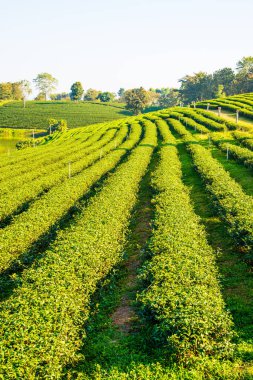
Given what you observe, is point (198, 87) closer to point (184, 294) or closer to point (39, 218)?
point (39, 218)

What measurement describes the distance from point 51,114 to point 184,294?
15324 cm

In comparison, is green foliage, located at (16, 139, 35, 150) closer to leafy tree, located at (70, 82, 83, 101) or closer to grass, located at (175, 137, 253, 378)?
grass, located at (175, 137, 253, 378)

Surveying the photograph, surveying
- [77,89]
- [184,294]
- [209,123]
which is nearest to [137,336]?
[184,294]

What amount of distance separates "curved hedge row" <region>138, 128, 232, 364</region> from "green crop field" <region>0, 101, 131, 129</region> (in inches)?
4980

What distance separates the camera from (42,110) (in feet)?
542

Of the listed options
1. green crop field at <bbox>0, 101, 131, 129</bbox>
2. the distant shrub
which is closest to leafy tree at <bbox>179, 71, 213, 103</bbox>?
green crop field at <bbox>0, 101, 131, 129</bbox>

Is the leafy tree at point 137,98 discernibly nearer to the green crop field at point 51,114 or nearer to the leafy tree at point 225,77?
the green crop field at point 51,114

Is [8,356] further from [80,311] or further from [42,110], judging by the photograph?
[42,110]

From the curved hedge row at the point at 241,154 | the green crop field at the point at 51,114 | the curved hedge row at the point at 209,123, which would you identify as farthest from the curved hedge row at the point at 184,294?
the green crop field at the point at 51,114

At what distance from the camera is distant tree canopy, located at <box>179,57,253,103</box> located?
136 metres

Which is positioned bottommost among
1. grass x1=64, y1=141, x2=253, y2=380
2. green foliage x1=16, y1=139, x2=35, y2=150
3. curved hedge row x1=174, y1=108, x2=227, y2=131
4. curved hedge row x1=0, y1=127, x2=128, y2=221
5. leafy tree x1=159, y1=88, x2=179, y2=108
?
grass x1=64, y1=141, x2=253, y2=380

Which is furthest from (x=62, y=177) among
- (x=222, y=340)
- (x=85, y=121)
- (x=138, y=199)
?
(x=85, y=121)

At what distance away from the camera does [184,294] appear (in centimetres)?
1091

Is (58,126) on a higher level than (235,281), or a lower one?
higher
